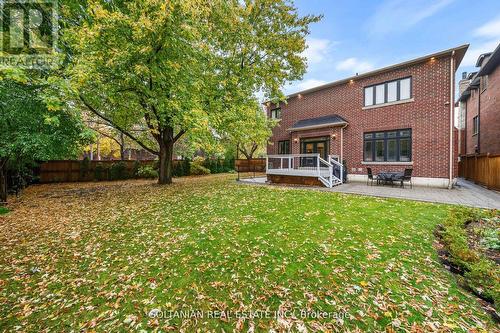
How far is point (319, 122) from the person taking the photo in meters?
14.6

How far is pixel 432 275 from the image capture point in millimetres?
3150

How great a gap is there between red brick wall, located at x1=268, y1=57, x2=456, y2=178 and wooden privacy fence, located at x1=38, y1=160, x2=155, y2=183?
1399 cm

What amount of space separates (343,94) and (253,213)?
12.2 metres

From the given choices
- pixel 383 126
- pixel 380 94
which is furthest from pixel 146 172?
pixel 380 94

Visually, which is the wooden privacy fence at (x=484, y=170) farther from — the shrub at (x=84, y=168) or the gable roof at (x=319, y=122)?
the shrub at (x=84, y=168)

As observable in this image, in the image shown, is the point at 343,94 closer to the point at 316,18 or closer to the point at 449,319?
the point at 316,18

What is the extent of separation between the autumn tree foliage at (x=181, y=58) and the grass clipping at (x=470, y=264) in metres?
7.16

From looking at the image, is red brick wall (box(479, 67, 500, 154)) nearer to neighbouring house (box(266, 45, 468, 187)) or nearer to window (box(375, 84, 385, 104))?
neighbouring house (box(266, 45, 468, 187))

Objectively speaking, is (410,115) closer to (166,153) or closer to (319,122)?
(319,122)

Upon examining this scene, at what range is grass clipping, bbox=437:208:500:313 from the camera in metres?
2.71

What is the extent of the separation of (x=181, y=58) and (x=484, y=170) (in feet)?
53.4

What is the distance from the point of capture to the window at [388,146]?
38.2 ft

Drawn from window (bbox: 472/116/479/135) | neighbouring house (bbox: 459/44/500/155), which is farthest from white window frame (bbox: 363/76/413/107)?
window (bbox: 472/116/479/135)

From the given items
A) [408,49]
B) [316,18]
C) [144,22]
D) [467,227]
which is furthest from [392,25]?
[144,22]
